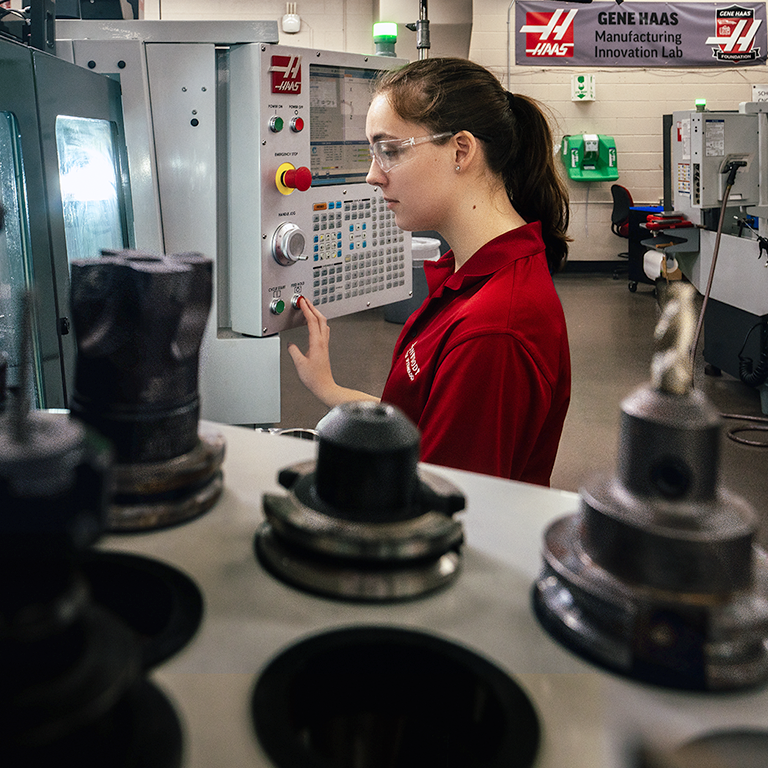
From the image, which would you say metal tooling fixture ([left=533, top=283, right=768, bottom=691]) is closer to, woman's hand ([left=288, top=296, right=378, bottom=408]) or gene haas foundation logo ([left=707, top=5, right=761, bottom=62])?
woman's hand ([left=288, top=296, right=378, bottom=408])

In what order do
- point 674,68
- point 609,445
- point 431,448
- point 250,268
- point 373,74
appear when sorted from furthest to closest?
point 674,68
point 609,445
point 373,74
point 250,268
point 431,448

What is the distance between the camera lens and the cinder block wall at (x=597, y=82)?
328 inches

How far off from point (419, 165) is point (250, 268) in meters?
0.43

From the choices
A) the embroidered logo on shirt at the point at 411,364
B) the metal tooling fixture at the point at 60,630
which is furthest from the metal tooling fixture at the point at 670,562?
the embroidered logo on shirt at the point at 411,364

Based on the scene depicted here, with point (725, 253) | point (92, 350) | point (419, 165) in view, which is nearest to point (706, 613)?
point (92, 350)

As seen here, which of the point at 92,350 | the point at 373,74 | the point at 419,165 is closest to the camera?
the point at 92,350

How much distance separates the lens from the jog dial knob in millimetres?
1699

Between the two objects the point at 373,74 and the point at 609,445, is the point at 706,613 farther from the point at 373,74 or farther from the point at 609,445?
the point at 609,445

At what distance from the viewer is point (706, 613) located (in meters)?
0.33

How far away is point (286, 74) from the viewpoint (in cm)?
165

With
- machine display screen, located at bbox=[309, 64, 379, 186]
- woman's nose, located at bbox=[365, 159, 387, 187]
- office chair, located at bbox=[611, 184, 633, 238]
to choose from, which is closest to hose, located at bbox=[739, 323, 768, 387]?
machine display screen, located at bbox=[309, 64, 379, 186]

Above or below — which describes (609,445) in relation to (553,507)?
below

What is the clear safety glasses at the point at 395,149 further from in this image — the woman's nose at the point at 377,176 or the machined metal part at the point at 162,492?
the machined metal part at the point at 162,492

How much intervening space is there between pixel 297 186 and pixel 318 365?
1.31 feet
